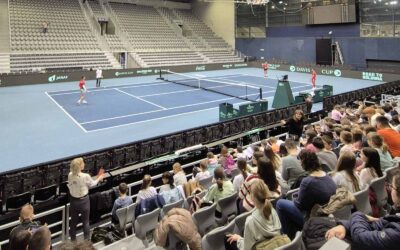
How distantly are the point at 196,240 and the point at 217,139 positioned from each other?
947 centimetres

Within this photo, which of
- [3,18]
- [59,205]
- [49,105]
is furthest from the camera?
[3,18]

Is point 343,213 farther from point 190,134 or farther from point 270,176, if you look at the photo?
point 190,134

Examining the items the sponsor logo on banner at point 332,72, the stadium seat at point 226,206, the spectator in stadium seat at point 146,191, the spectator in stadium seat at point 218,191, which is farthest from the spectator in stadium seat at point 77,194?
the sponsor logo on banner at point 332,72

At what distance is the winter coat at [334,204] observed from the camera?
13.5ft

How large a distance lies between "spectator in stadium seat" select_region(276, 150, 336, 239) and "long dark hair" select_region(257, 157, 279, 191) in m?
0.55

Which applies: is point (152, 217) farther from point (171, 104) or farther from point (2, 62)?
point (2, 62)

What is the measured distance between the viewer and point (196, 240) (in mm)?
4176

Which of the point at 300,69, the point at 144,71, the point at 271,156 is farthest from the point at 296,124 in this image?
the point at 300,69

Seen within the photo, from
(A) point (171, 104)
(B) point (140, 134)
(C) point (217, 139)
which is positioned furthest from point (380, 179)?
(A) point (171, 104)

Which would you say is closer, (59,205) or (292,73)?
(59,205)

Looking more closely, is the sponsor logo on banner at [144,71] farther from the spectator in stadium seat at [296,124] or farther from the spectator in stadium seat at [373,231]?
the spectator in stadium seat at [373,231]

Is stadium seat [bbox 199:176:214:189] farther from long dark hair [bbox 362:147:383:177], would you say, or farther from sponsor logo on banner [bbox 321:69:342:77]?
sponsor logo on banner [bbox 321:69:342:77]

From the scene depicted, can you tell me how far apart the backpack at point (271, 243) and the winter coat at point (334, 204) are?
2.60 ft

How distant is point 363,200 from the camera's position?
4.81 meters
